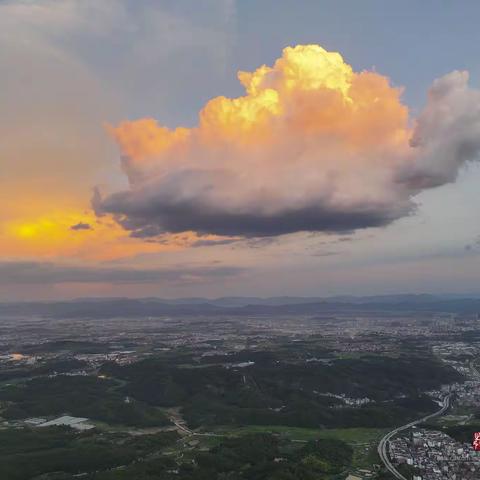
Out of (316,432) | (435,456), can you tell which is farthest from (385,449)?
(316,432)

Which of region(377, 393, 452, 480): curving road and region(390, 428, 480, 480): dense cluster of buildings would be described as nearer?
region(390, 428, 480, 480): dense cluster of buildings

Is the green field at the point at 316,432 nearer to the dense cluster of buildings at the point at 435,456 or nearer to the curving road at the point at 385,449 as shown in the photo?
the curving road at the point at 385,449

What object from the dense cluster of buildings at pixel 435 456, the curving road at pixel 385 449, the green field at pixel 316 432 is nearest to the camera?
the dense cluster of buildings at pixel 435 456

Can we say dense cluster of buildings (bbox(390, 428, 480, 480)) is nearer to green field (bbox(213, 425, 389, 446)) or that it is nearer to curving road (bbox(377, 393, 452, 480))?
curving road (bbox(377, 393, 452, 480))

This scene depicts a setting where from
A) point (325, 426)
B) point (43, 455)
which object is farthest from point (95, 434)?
point (325, 426)

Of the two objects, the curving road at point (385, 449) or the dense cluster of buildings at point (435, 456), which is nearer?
the dense cluster of buildings at point (435, 456)

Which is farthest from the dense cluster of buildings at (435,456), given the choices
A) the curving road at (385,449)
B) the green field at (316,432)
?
the green field at (316,432)

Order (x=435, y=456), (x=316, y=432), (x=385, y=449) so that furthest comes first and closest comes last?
1. (x=316, y=432)
2. (x=385, y=449)
3. (x=435, y=456)

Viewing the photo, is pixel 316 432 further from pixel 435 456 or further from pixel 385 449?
pixel 435 456

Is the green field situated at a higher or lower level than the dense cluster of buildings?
lower

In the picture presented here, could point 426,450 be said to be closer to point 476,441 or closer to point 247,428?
point 476,441

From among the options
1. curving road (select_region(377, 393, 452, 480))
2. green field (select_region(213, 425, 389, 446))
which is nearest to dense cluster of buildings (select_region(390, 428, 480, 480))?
curving road (select_region(377, 393, 452, 480))
